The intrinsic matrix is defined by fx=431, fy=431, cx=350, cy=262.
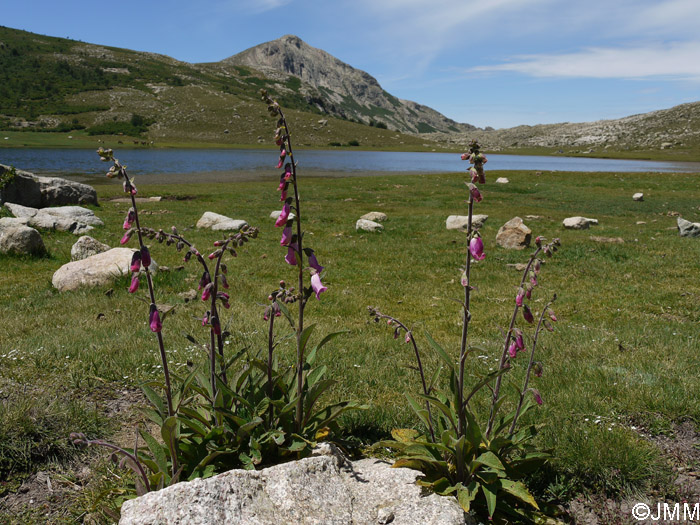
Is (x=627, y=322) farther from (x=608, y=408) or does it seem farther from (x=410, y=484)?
(x=410, y=484)

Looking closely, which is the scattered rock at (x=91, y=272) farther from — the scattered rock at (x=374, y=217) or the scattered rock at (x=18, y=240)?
the scattered rock at (x=374, y=217)

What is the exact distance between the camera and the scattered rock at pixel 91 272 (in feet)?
34.9

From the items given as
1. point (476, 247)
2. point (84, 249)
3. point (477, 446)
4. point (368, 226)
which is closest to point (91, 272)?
point (84, 249)

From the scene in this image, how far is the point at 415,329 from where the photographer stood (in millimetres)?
9000

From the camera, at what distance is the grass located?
4.54 meters

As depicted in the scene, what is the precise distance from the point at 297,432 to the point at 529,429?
208cm

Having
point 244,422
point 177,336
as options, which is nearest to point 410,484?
point 244,422

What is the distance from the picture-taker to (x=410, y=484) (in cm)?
344

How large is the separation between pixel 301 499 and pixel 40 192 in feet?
87.5

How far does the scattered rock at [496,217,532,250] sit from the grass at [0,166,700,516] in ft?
1.75

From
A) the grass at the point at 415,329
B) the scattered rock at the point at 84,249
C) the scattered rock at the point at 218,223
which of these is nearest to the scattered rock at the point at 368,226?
the grass at the point at 415,329

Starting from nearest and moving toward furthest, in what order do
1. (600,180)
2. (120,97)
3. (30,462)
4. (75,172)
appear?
1. (30,462)
2. (600,180)
3. (75,172)
4. (120,97)

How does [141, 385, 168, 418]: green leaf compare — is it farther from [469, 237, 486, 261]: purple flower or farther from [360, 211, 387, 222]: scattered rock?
[360, 211, 387, 222]: scattered rock

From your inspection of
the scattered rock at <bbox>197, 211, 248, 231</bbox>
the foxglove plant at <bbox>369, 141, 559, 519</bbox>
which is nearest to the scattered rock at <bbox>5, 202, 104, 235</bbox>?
the scattered rock at <bbox>197, 211, 248, 231</bbox>
